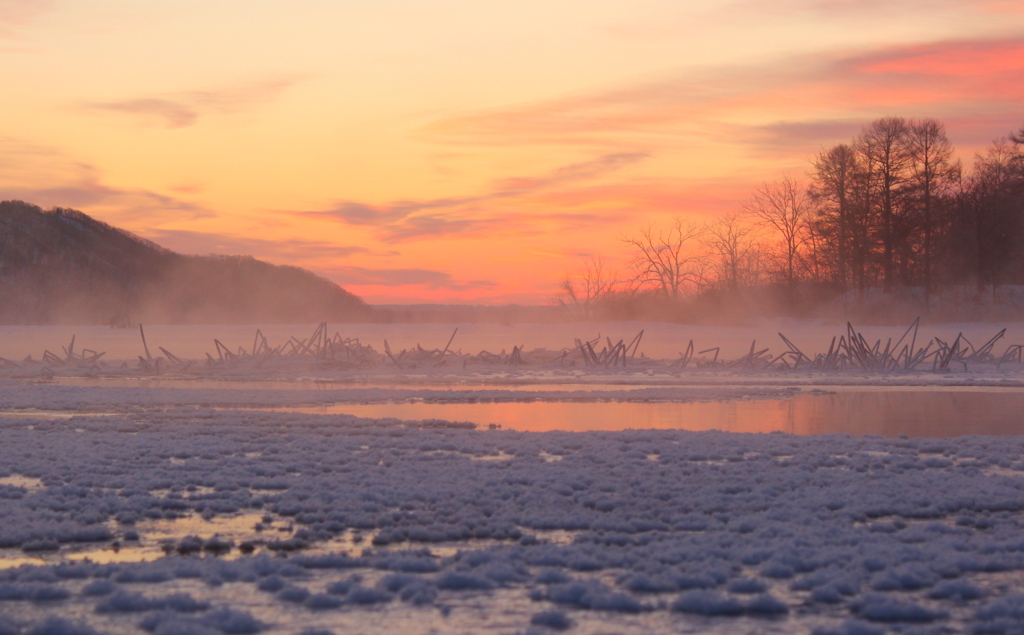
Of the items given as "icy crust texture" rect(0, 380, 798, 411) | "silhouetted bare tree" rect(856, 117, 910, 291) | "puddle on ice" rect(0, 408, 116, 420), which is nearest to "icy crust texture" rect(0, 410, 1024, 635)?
"puddle on ice" rect(0, 408, 116, 420)

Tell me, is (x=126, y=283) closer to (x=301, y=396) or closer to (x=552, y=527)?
(x=301, y=396)

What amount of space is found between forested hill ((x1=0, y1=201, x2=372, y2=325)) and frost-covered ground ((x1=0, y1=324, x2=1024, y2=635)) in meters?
66.7

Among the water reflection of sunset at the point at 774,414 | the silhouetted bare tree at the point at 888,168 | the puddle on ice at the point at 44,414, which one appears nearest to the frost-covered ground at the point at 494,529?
the water reflection of sunset at the point at 774,414

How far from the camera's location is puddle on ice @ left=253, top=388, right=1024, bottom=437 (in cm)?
870

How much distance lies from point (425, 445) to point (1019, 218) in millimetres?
34402

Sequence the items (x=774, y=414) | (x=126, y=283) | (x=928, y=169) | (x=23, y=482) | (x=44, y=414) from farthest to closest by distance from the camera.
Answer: (x=126, y=283)
(x=928, y=169)
(x=774, y=414)
(x=44, y=414)
(x=23, y=482)

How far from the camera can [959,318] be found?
32.2 meters

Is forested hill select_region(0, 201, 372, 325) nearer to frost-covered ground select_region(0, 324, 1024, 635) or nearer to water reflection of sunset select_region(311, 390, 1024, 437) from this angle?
water reflection of sunset select_region(311, 390, 1024, 437)

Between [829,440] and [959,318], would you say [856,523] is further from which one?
[959,318]

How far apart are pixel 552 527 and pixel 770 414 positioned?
6.20 metres

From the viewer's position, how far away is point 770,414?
10.1 meters

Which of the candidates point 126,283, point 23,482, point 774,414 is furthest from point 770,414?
point 126,283

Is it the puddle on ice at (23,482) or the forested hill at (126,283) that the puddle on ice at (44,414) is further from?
the forested hill at (126,283)

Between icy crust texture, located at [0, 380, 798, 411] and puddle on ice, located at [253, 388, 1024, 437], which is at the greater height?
icy crust texture, located at [0, 380, 798, 411]
